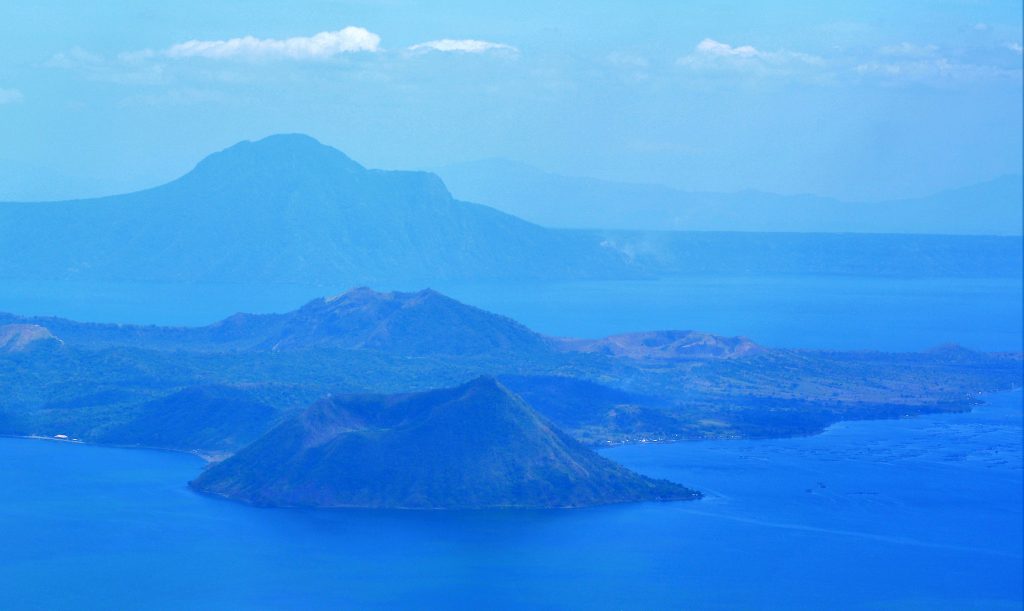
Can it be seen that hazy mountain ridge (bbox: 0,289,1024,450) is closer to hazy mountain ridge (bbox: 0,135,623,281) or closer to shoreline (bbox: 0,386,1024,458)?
shoreline (bbox: 0,386,1024,458)

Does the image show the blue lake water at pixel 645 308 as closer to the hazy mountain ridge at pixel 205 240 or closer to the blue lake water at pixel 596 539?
the hazy mountain ridge at pixel 205 240

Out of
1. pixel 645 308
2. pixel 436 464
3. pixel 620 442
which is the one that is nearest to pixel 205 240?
pixel 645 308

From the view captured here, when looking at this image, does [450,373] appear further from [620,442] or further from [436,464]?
[436,464]

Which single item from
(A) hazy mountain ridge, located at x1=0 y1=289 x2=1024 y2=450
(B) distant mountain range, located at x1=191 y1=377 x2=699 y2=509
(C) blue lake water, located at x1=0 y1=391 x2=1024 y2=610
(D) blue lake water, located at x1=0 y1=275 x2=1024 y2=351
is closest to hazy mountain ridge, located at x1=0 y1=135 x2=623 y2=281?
(D) blue lake water, located at x1=0 y1=275 x2=1024 y2=351

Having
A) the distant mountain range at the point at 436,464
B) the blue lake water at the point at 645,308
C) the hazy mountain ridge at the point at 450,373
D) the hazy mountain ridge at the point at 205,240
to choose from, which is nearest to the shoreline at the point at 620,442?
the hazy mountain ridge at the point at 450,373

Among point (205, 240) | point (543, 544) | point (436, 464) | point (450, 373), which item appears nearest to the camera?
point (543, 544)
